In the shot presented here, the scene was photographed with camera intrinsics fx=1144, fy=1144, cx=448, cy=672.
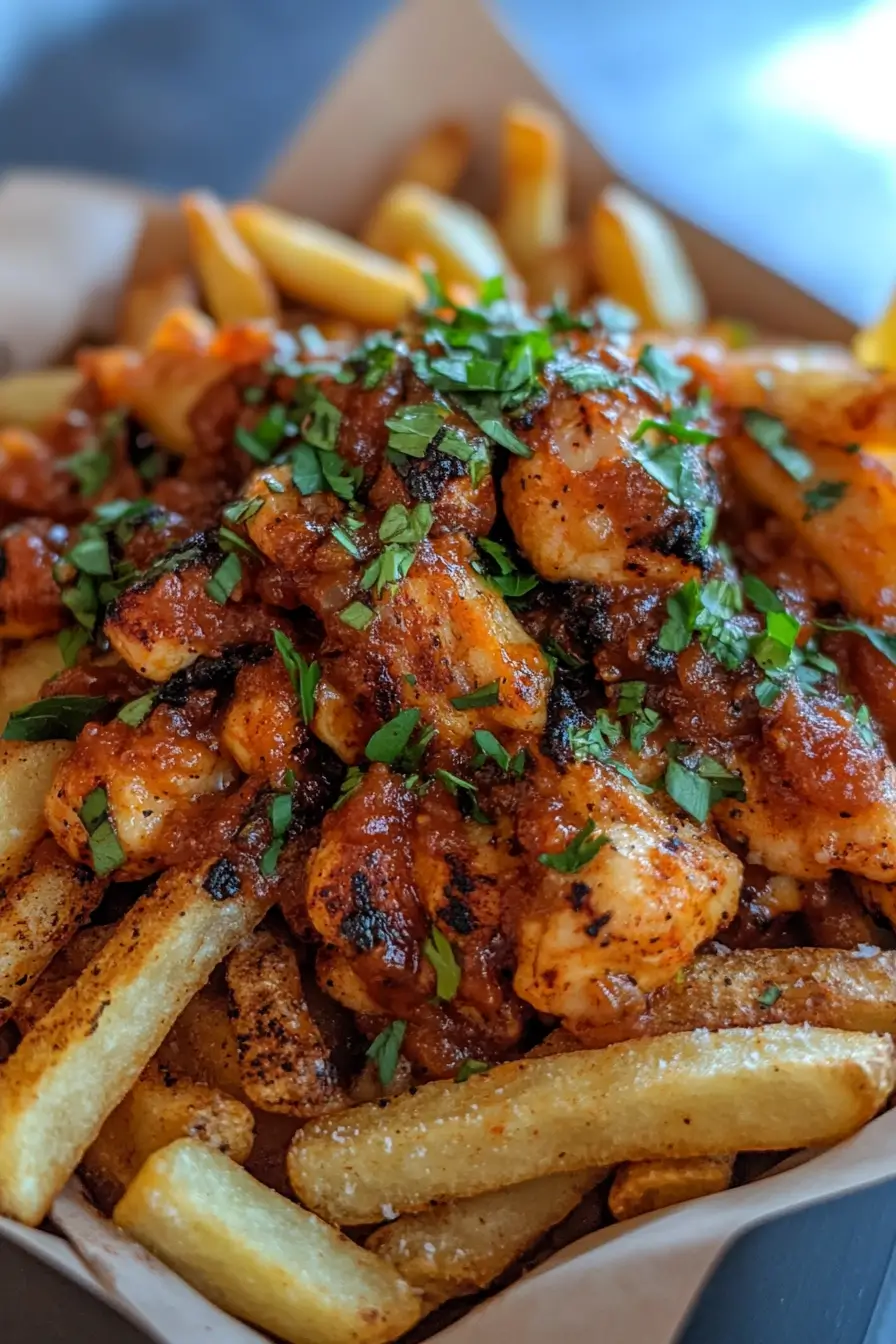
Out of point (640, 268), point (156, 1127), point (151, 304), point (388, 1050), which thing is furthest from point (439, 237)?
point (156, 1127)

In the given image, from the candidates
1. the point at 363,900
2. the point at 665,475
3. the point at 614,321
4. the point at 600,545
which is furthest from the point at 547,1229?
the point at 614,321

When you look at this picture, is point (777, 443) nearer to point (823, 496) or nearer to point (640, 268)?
point (823, 496)

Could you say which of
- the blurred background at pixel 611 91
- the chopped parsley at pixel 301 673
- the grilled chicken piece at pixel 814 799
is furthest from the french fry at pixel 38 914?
the blurred background at pixel 611 91

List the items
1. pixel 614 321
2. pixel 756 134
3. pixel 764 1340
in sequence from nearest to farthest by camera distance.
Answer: pixel 764 1340, pixel 614 321, pixel 756 134

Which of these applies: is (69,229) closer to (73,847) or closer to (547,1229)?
(73,847)

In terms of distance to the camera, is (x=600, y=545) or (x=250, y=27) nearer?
(x=600, y=545)

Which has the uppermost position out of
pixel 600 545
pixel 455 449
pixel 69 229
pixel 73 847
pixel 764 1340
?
pixel 69 229

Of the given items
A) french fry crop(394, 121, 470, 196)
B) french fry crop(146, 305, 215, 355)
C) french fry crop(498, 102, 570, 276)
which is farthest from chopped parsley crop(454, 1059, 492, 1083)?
french fry crop(394, 121, 470, 196)
